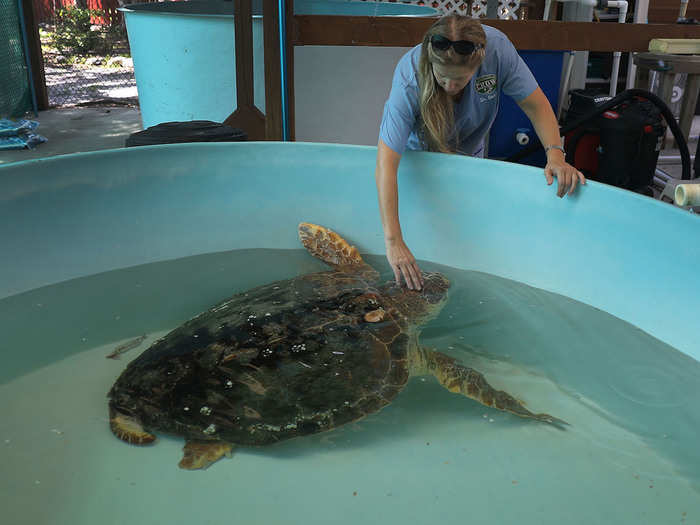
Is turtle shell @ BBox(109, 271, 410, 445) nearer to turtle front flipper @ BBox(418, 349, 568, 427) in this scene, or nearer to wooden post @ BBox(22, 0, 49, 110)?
turtle front flipper @ BBox(418, 349, 568, 427)

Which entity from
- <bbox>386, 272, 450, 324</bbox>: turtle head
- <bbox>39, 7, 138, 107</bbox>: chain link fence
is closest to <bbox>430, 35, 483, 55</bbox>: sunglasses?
<bbox>386, 272, 450, 324</bbox>: turtle head

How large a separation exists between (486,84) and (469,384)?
0.89m

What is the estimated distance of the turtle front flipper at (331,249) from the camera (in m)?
2.03

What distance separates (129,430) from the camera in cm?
130

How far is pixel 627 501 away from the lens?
3.88 ft

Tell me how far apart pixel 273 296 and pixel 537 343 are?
2.48 ft

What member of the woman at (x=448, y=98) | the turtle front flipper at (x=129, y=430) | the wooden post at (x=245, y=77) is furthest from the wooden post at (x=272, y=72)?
the turtle front flipper at (x=129, y=430)

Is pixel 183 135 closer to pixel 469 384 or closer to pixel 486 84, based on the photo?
pixel 486 84

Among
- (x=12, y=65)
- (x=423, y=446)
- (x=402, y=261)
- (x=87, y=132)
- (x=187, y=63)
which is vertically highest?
(x=187, y=63)

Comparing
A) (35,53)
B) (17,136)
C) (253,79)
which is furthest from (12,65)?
(253,79)

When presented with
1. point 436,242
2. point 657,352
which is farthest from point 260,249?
point 657,352

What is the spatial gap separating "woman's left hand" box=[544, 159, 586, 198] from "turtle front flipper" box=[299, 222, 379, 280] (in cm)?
64

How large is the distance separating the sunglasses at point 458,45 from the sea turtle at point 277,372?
2.23 feet

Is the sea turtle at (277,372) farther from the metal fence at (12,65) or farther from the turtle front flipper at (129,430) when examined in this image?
the metal fence at (12,65)
